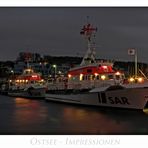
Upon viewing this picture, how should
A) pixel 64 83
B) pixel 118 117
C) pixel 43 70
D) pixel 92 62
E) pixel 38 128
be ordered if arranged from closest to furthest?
pixel 38 128 < pixel 118 117 < pixel 92 62 < pixel 64 83 < pixel 43 70

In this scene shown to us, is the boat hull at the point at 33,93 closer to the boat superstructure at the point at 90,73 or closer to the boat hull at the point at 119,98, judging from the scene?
the boat superstructure at the point at 90,73

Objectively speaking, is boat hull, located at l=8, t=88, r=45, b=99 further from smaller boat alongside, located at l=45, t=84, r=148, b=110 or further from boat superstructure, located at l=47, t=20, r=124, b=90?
smaller boat alongside, located at l=45, t=84, r=148, b=110

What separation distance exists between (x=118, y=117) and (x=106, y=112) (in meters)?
2.92

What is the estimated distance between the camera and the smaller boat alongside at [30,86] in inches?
1897

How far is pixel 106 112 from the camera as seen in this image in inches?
976

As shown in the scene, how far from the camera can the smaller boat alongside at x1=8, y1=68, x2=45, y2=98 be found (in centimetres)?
4818

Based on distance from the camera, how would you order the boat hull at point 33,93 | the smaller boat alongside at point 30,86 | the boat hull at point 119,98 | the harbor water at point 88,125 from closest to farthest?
1. the harbor water at point 88,125
2. the boat hull at point 119,98
3. the boat hull at point 33,93
4. the smaller boat alongside at point 30,86

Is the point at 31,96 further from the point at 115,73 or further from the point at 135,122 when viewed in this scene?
the point at 135,122

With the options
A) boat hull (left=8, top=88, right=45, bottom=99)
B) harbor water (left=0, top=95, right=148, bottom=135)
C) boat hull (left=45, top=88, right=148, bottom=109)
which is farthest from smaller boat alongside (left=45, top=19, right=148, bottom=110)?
boat hull (left=8, top=88, right=45, bottom=99)

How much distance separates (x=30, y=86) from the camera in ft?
169

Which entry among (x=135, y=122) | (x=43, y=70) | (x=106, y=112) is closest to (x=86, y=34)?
(x=106, y=112)

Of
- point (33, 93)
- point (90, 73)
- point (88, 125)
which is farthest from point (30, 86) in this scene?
point (88, 125)

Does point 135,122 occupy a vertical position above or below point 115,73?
below

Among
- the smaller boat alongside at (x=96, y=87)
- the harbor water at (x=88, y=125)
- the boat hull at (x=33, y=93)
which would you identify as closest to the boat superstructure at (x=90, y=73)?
the smaller boat alongside at (x=96, y=87)
